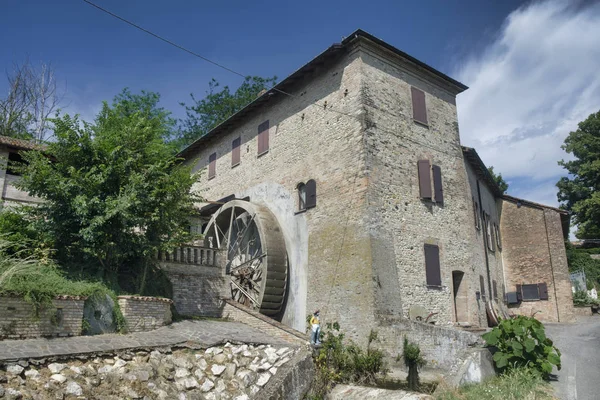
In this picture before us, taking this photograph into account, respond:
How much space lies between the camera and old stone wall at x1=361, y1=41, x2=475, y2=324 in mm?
12445

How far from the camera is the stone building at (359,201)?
12.5 meters

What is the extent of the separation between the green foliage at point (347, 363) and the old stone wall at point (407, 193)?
3.55 feet

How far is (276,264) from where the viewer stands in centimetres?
1421

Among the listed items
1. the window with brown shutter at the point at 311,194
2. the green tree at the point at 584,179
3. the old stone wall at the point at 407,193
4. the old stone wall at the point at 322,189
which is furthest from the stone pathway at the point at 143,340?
the green tree at the point at 584,179

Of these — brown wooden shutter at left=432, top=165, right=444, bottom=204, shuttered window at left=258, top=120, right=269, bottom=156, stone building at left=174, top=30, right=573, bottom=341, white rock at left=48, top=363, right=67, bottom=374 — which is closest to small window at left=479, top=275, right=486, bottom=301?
stone building at left=174, top=30, right=573, bottom=341

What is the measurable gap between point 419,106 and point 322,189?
4181 millimetres

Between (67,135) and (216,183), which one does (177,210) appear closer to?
(67,135)

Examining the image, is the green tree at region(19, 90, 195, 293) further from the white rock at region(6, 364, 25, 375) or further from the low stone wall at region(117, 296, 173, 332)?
the white rock at region(6, 364, 25, 375)

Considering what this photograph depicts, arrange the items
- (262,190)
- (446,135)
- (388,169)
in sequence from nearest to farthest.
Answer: (388,169), (446,135), (262,190)

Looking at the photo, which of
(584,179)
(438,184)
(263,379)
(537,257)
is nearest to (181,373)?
(263,379)

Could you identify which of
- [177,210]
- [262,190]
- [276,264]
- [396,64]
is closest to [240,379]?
[177,210]

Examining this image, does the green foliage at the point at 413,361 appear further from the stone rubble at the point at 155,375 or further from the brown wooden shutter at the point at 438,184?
the brown wooden shutter at the point at 438,184

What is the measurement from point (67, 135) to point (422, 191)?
948cm

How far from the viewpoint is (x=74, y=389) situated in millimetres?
6594
